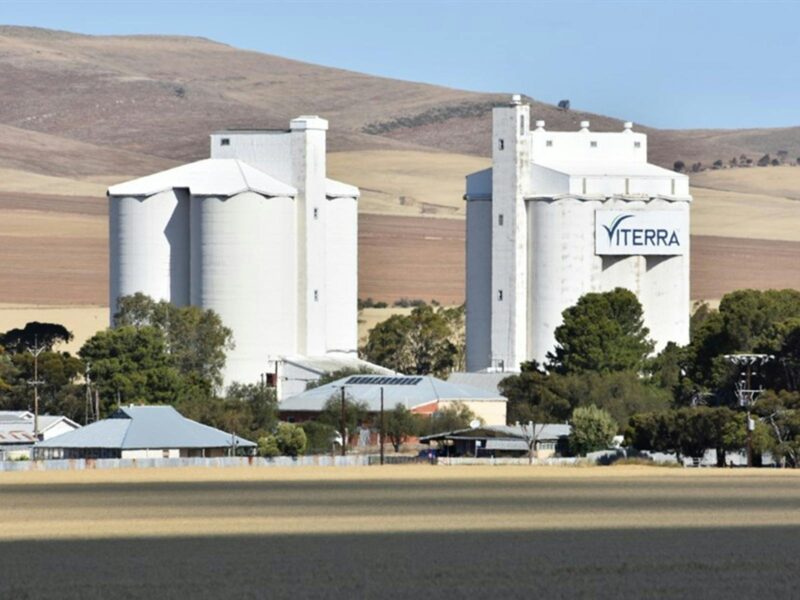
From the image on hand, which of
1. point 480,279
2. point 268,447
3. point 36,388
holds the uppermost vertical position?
point 480,279

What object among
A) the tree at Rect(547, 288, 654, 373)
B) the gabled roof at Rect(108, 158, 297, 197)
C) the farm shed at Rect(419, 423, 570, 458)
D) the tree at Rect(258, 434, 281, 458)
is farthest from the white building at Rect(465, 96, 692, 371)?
the tree at Rect(258, 434, 281, 458)

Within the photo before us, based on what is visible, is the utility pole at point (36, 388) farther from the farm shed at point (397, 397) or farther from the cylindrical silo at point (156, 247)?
the farm shed at point (397, 397)

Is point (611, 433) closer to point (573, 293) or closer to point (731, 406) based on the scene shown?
point (731, 406)

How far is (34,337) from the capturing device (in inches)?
6009

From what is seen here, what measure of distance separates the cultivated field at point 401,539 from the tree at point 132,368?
3956 cm

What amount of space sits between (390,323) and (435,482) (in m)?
74.4

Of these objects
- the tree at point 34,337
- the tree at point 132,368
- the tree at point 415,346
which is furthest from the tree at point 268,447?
the tree at point 415,346

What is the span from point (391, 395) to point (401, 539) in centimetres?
7300

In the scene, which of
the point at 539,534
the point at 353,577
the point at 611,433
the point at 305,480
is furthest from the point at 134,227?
the point at 353,577

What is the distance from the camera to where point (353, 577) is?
137 ft

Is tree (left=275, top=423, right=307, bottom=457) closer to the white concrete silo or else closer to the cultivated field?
the cultivated field

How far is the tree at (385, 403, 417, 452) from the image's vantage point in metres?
117

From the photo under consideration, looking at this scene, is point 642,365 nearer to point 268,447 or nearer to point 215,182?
point 215,182

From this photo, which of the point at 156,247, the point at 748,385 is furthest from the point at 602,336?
the point at 156,247
